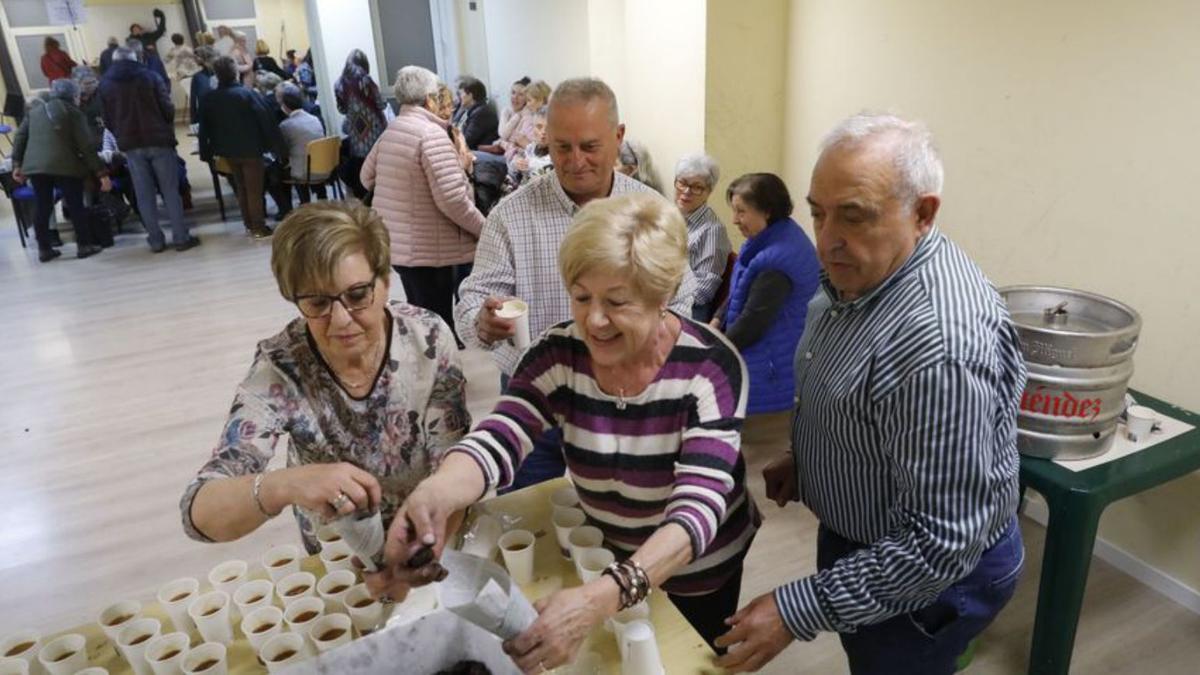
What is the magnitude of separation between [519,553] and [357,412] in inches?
18.4

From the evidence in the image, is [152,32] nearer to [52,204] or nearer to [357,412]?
[52,204]

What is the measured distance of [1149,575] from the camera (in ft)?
9.02

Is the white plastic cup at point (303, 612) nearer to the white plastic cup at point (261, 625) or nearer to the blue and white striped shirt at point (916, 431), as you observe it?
the white plastic cup at point (261, 625)

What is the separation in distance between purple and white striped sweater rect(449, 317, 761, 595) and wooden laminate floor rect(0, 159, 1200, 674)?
4.16 feet

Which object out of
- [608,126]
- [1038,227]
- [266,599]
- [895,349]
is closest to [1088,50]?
[1038,227]

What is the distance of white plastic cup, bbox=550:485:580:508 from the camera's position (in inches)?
66.6

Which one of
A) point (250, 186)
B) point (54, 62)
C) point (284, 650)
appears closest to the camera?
point (284, 650)

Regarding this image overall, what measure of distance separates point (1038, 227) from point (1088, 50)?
2.08 feet

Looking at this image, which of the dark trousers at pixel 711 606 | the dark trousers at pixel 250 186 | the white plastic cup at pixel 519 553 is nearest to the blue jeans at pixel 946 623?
the dark trousers at pixel 711 606

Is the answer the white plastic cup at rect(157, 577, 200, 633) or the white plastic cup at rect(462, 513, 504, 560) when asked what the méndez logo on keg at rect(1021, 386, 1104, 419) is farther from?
the white plastic cup at rect(157, 577, 200, 633)

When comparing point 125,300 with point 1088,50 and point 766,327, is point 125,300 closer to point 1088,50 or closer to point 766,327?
point 766,327

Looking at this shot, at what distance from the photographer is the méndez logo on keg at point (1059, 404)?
2035 mm

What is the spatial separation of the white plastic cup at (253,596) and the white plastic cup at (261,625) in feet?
0.07

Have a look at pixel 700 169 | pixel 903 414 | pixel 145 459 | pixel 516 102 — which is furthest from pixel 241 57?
pixel 903 414
